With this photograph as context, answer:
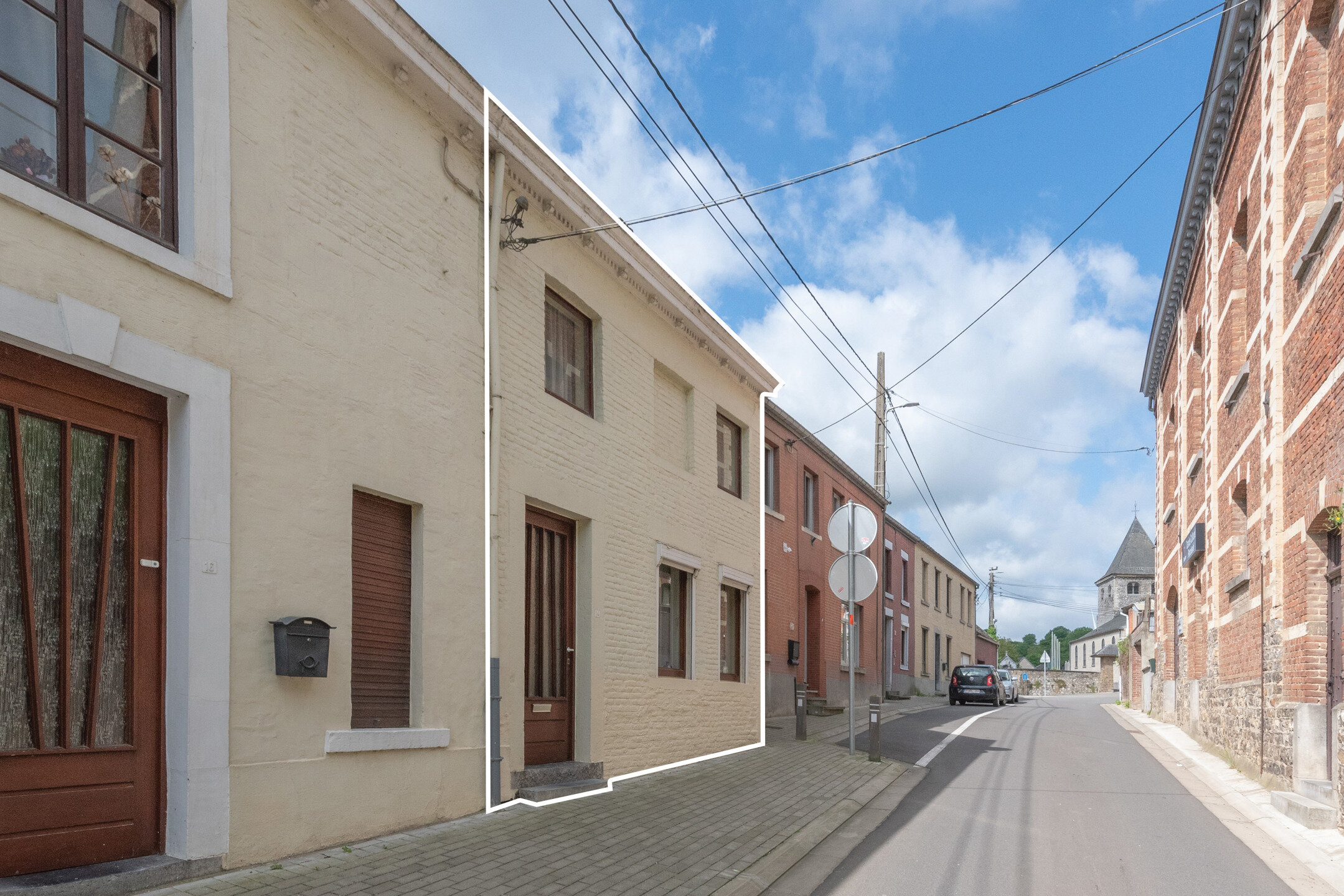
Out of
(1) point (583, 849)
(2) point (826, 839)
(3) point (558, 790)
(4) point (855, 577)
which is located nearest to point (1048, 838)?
(2) point (826, 839)

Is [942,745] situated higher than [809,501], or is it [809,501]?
[809,501]

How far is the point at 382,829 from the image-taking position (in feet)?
24.7

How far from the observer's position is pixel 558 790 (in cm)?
988

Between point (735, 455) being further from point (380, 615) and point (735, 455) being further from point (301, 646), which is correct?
point (301, 646)

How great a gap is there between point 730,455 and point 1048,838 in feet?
29.1

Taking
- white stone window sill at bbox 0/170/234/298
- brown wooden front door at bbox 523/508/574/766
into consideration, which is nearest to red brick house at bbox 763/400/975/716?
brown wooden front door at bbox 523/508/574/766

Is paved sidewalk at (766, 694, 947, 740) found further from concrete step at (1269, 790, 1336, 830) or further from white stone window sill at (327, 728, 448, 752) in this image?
white stone window sill at (327, 728, 448, 752)

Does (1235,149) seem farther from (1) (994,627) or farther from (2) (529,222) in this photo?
(1) (994,627)

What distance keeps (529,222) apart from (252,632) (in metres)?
5.23

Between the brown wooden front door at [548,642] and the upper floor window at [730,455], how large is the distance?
5204 mm

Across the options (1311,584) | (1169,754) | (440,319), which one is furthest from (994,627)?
(440,319)

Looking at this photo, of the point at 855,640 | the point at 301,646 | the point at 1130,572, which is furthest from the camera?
the point at 1130,572

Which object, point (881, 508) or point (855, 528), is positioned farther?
point (881, 508)

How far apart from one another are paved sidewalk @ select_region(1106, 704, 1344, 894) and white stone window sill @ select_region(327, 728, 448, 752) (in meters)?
6.08
